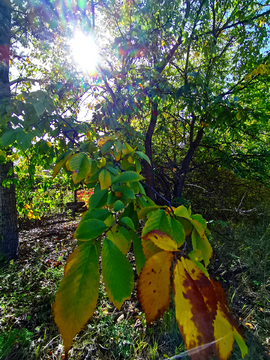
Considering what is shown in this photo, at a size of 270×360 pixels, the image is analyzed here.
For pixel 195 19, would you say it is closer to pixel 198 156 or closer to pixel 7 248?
pixel 198 156

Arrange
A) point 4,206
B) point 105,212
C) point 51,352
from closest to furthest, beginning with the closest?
1. point 105,212
2. point 51,352
3. point 4,206

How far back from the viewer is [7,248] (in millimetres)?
3336

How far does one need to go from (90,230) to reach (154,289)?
17cm

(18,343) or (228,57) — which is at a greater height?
(228,57)

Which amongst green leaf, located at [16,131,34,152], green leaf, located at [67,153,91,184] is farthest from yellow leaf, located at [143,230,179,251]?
green leaf, located at [16,131,34,152]

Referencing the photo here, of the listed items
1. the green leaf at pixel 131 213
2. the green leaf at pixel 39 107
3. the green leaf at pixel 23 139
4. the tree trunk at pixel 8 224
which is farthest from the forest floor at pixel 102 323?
the green leaf at pixel 39 107

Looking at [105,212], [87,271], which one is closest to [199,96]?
[105,212]

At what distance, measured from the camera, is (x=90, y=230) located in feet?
1.25

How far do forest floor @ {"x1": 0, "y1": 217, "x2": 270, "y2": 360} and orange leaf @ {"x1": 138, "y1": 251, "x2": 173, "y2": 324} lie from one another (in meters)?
1.35

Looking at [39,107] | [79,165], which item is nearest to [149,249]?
[79,165]

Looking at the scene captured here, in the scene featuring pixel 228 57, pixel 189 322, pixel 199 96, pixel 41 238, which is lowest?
pixel 41 238

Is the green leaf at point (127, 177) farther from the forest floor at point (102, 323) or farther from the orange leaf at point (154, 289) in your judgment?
the forest floor at point (102, 323)

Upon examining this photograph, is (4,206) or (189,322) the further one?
(4,206)

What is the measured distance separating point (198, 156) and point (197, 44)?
8.09 ft
